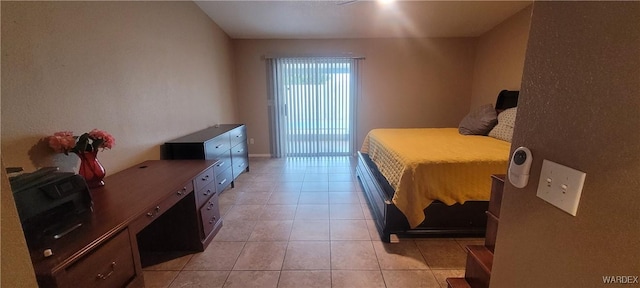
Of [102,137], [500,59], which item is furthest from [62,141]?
[500,59]

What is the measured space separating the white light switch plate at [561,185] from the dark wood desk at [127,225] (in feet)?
5.02

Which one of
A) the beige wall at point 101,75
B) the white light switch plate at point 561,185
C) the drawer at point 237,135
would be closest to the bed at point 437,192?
the white light switch plate at point 561,185

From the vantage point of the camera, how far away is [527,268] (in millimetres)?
729

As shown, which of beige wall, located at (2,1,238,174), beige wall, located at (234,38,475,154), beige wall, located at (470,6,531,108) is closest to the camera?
beige wall, located at (2,1,238,174)

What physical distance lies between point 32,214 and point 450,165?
7.60 feet

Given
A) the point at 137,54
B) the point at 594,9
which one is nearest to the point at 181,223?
the point at 137,54

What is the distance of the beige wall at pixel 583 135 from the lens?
0.46 metres

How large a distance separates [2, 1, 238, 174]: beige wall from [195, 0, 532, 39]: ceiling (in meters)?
0.65

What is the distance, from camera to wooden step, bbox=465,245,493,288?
1126 millimetres

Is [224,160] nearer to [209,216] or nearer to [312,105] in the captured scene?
[209,216]

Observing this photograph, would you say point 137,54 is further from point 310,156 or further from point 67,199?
point 310,156

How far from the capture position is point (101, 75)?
176 centimetres

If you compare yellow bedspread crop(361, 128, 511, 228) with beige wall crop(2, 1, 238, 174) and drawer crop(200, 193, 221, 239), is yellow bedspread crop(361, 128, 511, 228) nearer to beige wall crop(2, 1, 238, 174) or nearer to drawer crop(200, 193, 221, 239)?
drawer crop(200, 193, 221, 239)

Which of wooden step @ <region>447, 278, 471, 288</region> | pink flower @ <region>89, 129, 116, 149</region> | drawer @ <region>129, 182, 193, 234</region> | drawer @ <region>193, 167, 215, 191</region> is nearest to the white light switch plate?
wooden step @ <region>447, 278, 471, 288</region>
